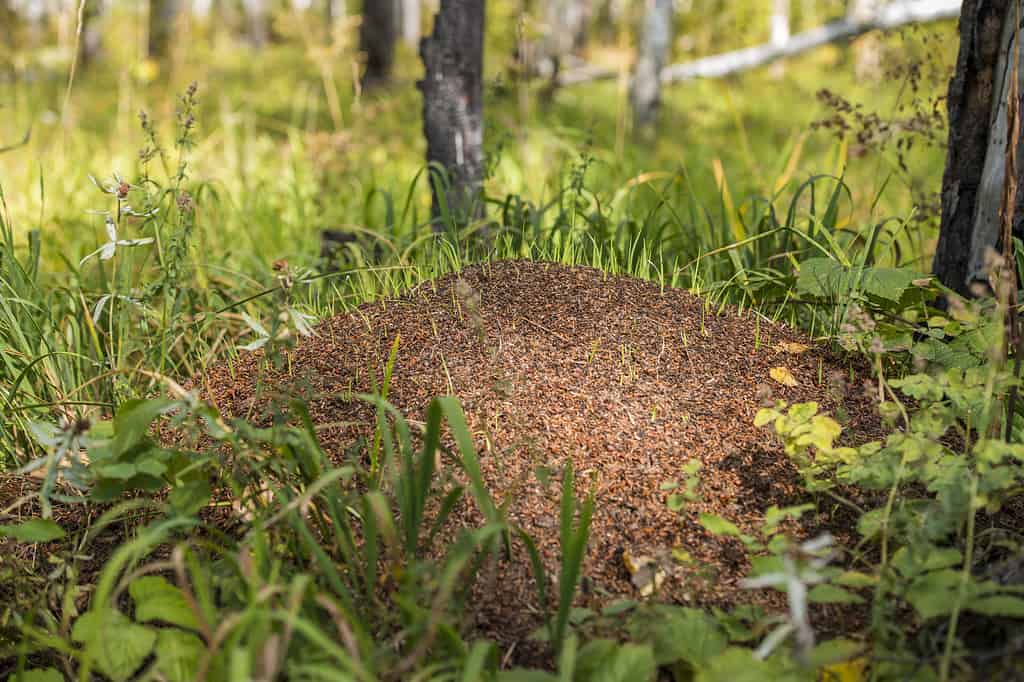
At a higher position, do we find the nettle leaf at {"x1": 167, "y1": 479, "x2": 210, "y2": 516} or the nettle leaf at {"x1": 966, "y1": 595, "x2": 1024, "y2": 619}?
the nettle leaf at {"x1": 167, "y1": 479, "x2": 210, "y2": 516}

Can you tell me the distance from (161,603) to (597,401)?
958mm

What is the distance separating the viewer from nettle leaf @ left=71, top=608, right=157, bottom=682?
4.20 feet

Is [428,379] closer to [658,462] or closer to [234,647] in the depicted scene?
[658,462]

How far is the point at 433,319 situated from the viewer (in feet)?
7.17

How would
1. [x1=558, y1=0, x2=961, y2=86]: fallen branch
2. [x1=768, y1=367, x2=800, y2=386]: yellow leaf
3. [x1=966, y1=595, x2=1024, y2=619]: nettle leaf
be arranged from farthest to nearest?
[x1=558, y1=0, x2=961, y2=86]: fallen branch, [x1=768, y1=367, x2=800, y2=386]: yellow leaf, [x1=966, y1=595, x2=1024, y2=619]: nettle leaf

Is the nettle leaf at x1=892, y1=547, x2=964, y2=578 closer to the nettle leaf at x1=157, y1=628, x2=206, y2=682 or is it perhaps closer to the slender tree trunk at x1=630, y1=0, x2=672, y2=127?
the nettle leaf at x1=157, y1=628, x2=206, y2=682

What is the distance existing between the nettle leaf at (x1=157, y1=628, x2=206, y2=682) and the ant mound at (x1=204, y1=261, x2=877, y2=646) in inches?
18.4

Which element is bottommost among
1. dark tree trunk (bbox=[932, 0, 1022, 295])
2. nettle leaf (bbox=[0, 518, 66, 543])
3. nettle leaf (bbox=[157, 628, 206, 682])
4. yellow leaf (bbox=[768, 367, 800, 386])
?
nettle leaf (bbox=[157, 628, 206, 682])

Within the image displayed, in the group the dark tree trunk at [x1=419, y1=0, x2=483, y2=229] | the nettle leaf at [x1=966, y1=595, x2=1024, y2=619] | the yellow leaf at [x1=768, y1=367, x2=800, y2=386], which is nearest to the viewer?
the nettle leaf at [x1=966, y1=595, x2=1024, y2=619]

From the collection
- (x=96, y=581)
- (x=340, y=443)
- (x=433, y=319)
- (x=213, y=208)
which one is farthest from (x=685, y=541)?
(x=213, y=208)

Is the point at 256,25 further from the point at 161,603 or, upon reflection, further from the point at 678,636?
the point at 678,636

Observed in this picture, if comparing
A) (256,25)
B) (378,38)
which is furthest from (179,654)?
(256,25)

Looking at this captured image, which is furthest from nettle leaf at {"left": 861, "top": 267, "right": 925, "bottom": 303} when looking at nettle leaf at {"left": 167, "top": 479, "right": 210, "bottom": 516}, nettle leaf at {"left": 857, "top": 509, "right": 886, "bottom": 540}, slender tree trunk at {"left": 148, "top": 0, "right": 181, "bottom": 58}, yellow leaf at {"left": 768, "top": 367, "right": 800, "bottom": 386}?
slender tree trunk at {"left": 148, "top": 0, "right": 181, "bottom": 58}

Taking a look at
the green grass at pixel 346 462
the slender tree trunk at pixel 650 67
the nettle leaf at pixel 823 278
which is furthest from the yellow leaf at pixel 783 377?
the slender tree trunk at pixel 650 67
